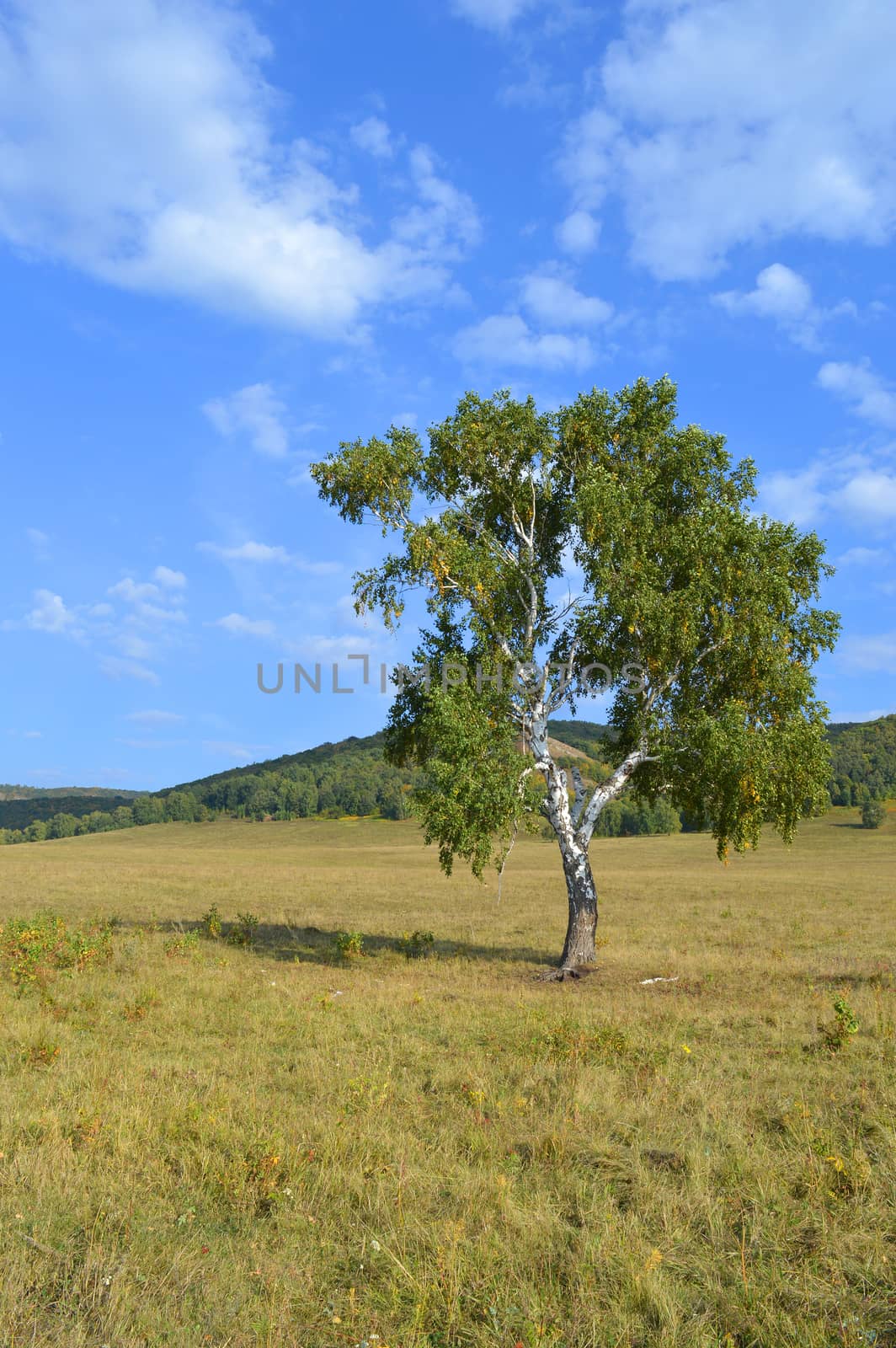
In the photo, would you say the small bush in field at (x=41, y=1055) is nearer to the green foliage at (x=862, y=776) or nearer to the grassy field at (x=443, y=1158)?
the grassy field at (x=443, y=1158)

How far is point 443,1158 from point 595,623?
15781 mm

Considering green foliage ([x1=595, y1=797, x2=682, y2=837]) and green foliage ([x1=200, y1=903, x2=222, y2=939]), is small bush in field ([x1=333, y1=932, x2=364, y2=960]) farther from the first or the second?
green foliage ([x1=595, y1=797, x2=682, y2=837])

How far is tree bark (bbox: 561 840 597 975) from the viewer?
23.0 meters

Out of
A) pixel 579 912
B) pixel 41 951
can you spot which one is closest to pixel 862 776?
pixel 579 912

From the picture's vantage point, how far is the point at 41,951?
2203 cm

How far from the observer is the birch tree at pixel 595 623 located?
2139 centimetres

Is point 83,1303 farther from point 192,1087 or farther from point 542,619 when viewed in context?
point 542,619

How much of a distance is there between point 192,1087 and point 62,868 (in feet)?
208

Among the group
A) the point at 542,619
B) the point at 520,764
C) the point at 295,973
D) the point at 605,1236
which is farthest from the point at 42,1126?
the point at 542,619

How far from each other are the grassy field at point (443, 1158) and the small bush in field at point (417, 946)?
12.7 feet

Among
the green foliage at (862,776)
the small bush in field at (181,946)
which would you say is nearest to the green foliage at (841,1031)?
the small bush in field at (181,946)

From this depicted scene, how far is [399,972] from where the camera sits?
22.5 m

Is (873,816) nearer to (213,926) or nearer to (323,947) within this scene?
(323,947)

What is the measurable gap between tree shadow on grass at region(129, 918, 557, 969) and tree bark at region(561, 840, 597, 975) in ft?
7.87
